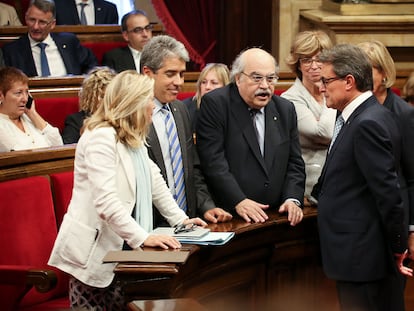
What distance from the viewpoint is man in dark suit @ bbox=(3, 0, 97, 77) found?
6.47m

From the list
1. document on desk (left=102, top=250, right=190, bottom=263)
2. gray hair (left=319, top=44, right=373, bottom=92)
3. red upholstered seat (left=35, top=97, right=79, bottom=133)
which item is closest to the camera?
document on desk (left=102, top=250, right=190, bottom=263)

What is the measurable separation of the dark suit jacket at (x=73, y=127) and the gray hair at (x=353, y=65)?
192cm

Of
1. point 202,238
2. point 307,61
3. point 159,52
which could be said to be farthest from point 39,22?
point 202,238

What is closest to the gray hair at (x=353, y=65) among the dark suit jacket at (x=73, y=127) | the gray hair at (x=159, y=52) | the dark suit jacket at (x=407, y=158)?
the dark suit jacket at (x=407, y=158)

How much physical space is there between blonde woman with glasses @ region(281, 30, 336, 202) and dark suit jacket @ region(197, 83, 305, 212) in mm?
320

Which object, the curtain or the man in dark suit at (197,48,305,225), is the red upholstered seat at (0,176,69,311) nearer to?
the man in dark suit at (197,48,305,225)

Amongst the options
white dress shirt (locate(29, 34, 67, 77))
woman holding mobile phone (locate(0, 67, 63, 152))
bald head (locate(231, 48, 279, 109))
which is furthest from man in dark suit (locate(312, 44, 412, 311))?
white dress shirt (locate(29, 34, 67, 77))

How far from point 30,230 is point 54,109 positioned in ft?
6.28

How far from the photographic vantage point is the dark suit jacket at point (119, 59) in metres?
6.75

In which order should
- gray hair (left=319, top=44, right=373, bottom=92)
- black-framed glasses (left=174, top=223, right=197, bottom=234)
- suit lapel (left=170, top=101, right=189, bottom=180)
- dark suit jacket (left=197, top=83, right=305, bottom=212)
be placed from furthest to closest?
dark suit jacket (left=197, top=83, right=305, bottom=212)
suit lapel (left=170, top=101, right=189, bottom=180)
gray hair (left=319, top=44, right=373, bottom=92)
black-framed glasses (left=174, top=223, right=197, bottom=234)

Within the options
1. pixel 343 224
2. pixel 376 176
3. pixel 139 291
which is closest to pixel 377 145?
→ pixel 376 176

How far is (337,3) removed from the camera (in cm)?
671

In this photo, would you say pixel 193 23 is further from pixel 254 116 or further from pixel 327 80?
pixel 327 80

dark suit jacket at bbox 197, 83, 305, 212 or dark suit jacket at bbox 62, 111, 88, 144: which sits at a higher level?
dark suit jacket at bbox 197, 83, 305, 212
